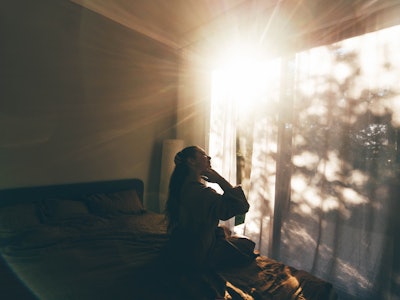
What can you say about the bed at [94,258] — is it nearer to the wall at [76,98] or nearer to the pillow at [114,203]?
the pillow at [114,203]

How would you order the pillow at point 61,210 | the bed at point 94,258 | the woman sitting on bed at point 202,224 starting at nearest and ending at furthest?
1. the bed at point 94,258
2. the woman sitting on bed at point 202,224
3. the pillow at point 61,210

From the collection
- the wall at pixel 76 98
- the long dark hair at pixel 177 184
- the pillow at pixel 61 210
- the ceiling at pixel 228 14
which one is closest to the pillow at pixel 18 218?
the pillow at pixel 61 210

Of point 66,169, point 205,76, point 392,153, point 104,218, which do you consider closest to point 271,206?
point 392,153

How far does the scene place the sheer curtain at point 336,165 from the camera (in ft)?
6.49

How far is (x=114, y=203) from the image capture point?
9.53ft

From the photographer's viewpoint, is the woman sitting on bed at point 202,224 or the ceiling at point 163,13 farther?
the ceiling at point 163,13

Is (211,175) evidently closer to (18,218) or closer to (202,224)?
(202,224)

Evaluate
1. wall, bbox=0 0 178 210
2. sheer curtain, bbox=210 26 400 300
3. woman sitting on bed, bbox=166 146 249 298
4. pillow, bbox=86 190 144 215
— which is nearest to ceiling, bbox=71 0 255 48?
wall, bbox=0 0 178 210

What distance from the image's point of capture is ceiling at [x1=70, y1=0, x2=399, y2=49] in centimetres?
230

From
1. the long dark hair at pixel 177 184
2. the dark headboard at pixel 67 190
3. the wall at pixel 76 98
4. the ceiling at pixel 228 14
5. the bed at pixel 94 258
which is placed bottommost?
the bed at pixel 94 258

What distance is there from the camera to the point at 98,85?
10.4 ft

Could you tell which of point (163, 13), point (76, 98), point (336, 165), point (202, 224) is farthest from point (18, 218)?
point (336, 165)

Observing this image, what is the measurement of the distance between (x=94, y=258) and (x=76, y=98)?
198cm

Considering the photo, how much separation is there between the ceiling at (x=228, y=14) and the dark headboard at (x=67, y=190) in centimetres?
218
